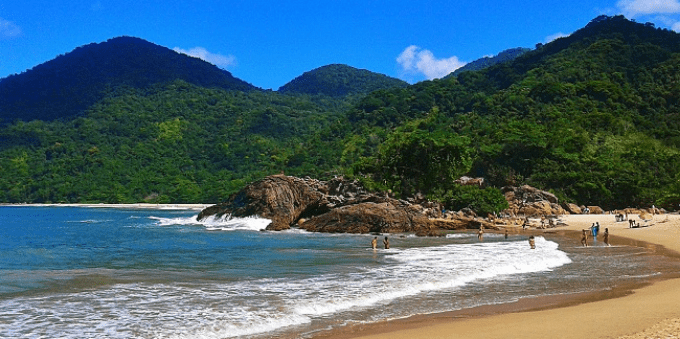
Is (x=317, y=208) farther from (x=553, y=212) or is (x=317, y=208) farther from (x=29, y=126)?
(x=29, y=126)

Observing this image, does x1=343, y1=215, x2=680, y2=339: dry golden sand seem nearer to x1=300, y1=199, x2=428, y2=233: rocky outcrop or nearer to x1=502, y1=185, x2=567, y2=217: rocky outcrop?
x1=300, y1=199, x2=428, y2=233: rocky outcrop

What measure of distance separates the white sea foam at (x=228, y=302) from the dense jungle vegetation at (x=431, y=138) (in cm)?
3349

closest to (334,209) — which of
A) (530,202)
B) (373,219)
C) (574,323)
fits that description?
(373,219)

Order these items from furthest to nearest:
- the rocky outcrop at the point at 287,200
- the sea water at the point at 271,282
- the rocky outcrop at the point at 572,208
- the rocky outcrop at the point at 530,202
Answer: the rocky outcrop at the point at 572,208 → the rocky outcrop at the point at 530,202 → the rocky outcrop at the point at 287,200 → the sea water at the point at 271,282

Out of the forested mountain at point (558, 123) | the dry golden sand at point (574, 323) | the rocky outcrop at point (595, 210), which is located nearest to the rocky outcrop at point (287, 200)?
the forested mountain at point (558, 123)

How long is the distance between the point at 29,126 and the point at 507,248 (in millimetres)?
177929

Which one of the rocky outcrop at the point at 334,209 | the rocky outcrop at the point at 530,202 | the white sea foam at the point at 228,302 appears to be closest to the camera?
the white sea foam at the point at 228,302

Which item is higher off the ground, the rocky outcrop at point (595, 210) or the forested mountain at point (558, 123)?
the forested mountain at point (558, 123)

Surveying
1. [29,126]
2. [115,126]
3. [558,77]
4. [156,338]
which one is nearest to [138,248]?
[156,338]

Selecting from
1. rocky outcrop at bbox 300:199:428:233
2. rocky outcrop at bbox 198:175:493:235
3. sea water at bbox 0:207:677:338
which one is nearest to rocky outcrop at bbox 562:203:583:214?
rocky outcrop at bbox 198:175:493:235

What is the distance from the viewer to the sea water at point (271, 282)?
1296 cm

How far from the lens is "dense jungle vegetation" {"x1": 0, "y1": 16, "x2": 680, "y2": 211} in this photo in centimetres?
6378

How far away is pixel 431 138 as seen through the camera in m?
54.8

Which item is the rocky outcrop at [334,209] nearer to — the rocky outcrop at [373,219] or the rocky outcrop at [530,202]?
the rocky outcrop at [373,219]
